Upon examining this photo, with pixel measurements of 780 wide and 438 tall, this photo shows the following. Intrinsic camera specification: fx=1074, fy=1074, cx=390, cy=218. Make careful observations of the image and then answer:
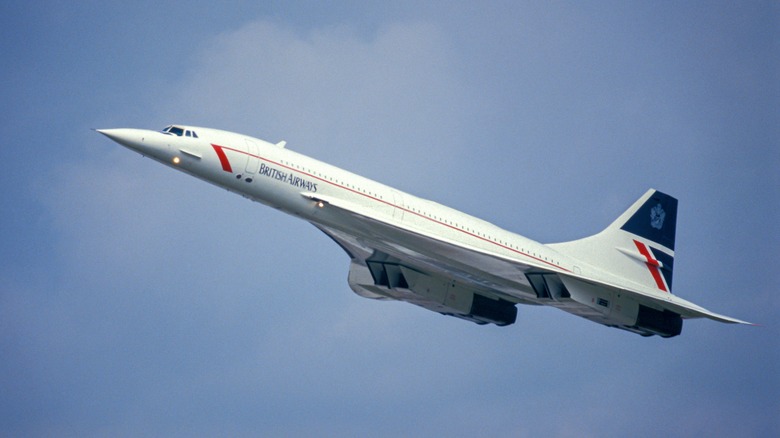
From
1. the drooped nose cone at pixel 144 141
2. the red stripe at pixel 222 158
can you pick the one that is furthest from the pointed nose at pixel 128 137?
the red stripe at pixel 222 158

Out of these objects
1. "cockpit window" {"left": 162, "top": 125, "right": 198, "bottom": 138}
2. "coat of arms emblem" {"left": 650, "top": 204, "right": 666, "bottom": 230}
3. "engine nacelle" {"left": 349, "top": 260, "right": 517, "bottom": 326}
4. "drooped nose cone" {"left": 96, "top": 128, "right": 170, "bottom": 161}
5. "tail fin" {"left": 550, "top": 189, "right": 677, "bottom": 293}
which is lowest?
"engine nacelle" {"left": 349, "top": 260, "right": 517, "bottom": 326}

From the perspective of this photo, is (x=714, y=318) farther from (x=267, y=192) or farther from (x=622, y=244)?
(x=267, y=192)

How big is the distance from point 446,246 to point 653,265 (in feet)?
21.7

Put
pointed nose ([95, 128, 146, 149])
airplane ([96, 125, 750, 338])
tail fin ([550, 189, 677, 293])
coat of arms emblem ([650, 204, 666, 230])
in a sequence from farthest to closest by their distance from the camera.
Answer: coat of arms emblem ([650, 204, 666, 230]) < tail fin ([550, 189, 677, 293]) < airplane ([96, 125, 750, 338]) < pointed nose ([95, 128, 146, 149])

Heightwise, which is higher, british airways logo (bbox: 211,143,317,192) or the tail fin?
the tail fin

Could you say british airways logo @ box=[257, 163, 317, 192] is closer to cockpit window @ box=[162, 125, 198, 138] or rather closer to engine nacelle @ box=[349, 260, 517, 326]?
cockpit window @ box=[162, 125, 198, 138]

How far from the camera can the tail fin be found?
26141 mm

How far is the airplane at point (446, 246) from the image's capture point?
851 inches

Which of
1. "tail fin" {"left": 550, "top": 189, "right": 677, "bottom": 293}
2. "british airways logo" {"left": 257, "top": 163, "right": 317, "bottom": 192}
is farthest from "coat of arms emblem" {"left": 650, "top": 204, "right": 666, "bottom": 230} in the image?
"british airways logo" {"left": 257, "top": 163, "right": 317, "bottom": 192}

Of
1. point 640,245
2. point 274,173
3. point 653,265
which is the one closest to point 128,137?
point 274,173

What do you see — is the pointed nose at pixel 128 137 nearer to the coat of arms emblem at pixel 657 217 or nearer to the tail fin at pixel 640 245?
the tail fin at pixel 640 245

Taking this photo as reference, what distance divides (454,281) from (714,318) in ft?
20.2

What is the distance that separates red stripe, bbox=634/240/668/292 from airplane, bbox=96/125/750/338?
0.03m

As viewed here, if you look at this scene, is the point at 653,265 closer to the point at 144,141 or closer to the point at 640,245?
the point at 640,245
